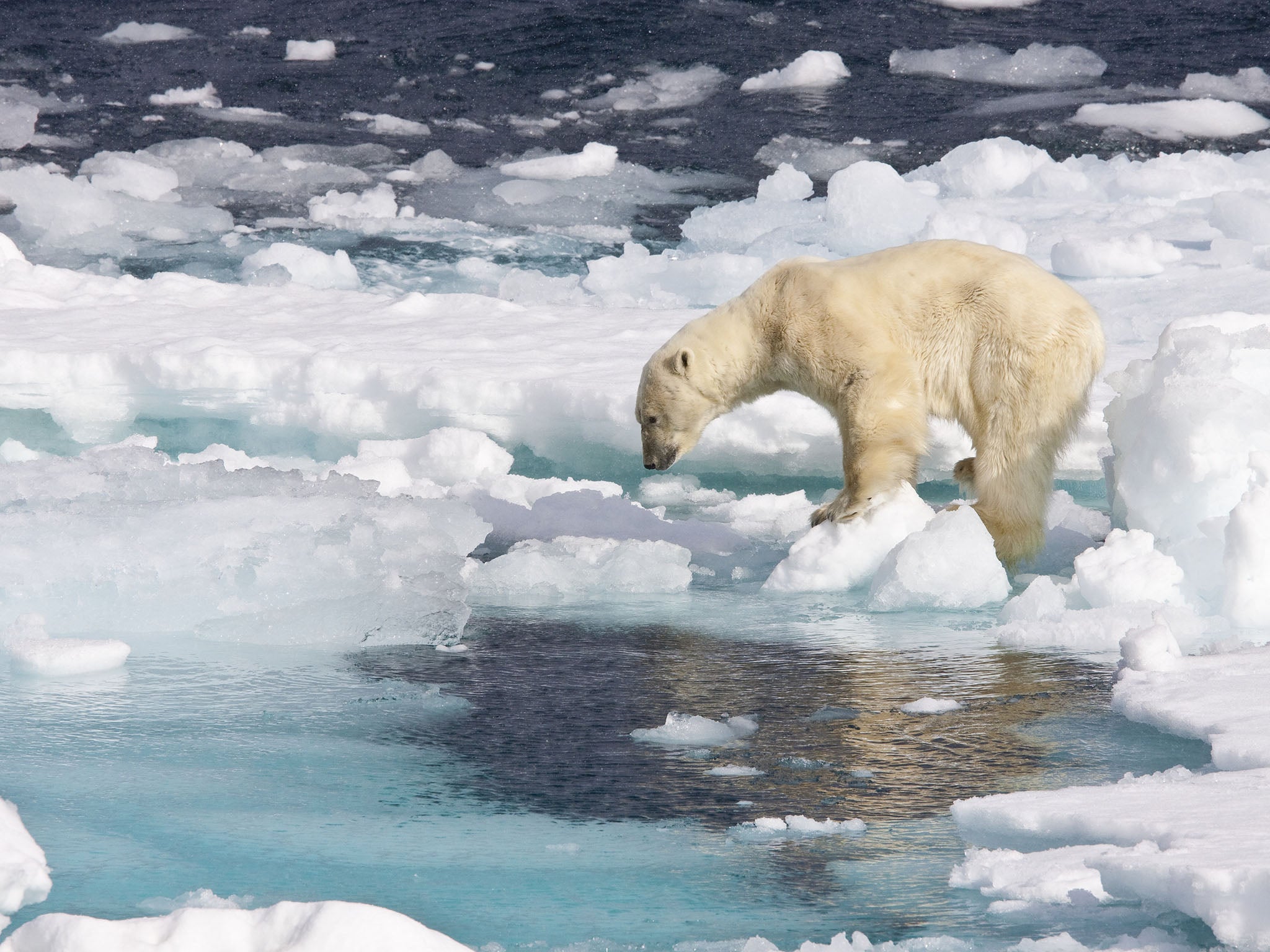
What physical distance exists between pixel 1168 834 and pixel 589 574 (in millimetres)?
2422

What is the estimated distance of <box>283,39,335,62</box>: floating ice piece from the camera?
19031mm

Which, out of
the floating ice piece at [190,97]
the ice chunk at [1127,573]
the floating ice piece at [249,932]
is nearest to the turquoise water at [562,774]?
the floating ice piece at [249,932]

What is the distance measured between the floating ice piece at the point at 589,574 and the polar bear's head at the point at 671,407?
1.85ft

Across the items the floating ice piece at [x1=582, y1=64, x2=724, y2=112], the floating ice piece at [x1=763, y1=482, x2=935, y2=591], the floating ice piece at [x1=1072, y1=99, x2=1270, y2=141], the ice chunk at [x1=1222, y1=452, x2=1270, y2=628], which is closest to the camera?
the ice chunk at [x1=1222, y1=452, x2=1270, y2=628]

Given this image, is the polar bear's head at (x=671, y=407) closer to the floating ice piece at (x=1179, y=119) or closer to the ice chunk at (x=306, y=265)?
the ice chunk at (x=306, y=265)

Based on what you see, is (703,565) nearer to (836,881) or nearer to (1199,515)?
(1199,515)

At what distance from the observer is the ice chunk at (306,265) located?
9789 millimetres

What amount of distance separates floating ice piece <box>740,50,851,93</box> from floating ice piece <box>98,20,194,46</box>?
26.1 feet

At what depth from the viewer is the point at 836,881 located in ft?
6.43

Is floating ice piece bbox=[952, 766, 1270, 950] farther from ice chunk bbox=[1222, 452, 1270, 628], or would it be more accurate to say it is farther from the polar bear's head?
the polar bear's head

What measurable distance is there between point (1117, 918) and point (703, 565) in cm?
266

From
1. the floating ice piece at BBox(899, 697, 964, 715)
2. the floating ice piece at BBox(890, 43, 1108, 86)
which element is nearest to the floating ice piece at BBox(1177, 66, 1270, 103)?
the floating ice piece at BBox(890, 43, 1108, 86)

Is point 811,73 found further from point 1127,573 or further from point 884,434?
point 1127,573

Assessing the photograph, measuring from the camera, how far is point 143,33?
19547mm
